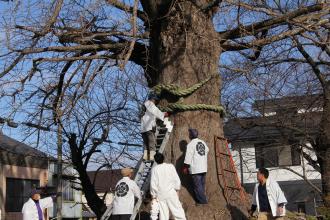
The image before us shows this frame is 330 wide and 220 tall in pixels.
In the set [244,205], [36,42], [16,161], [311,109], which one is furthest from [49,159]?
[244,205]

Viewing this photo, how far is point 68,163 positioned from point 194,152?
19.3 metres

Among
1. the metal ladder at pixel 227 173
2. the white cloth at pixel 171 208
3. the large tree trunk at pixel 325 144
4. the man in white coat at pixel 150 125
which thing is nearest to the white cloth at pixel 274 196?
the metal ladder at pixel 227 173

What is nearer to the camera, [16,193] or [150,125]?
[150,125]

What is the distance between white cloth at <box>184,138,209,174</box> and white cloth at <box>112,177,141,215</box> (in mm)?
1184

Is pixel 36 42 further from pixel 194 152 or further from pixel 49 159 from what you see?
pixel 49 159

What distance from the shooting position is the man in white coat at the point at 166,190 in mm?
9172

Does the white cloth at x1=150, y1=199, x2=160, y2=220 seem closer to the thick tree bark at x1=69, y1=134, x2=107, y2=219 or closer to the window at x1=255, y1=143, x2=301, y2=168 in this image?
the thick tree bark at x1=69, y1=134, x2=107, y2=219

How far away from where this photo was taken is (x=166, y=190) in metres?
9.26

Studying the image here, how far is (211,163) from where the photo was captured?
34.3 feet

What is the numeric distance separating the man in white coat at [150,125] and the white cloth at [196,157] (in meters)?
1.06

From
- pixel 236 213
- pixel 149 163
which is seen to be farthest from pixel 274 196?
pixel 149 163

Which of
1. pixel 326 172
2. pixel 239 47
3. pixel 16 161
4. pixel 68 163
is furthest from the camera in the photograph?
pixel 16 161

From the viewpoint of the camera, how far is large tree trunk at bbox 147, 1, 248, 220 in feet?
34.7

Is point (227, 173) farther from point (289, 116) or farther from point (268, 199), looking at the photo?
point (289, 116)
